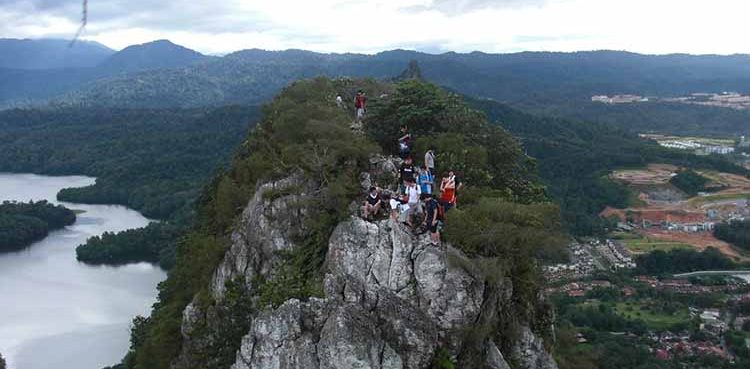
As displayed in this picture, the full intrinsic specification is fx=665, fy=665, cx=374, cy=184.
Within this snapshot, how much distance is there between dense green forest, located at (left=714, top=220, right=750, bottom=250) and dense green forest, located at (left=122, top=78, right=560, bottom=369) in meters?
47.6

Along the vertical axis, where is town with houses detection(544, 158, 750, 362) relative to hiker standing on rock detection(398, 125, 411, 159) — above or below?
below

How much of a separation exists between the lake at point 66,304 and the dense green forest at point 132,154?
3.48 metres

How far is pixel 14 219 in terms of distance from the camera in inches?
Answer: 2456

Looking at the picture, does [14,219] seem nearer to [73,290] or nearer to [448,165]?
[73,290]

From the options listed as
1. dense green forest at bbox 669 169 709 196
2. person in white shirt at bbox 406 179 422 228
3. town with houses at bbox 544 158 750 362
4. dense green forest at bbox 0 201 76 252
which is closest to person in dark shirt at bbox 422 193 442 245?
person in white shirt at bbox 406 179 422 228

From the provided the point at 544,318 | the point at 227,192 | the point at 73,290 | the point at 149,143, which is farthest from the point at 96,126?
the point at 544,318

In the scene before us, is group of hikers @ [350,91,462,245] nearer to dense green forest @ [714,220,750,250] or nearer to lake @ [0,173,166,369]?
lake @ [0,173,166,369]

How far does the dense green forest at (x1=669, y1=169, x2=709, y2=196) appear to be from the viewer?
3004 inches

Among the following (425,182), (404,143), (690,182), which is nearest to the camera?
(425,182)

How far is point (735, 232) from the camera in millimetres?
60875

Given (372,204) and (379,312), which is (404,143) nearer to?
(372,204)

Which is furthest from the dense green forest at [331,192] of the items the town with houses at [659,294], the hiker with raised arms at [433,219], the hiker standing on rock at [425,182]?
the town with houses at [659,294]

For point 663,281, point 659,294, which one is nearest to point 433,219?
point 659,294

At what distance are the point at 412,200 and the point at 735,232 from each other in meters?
57.8
